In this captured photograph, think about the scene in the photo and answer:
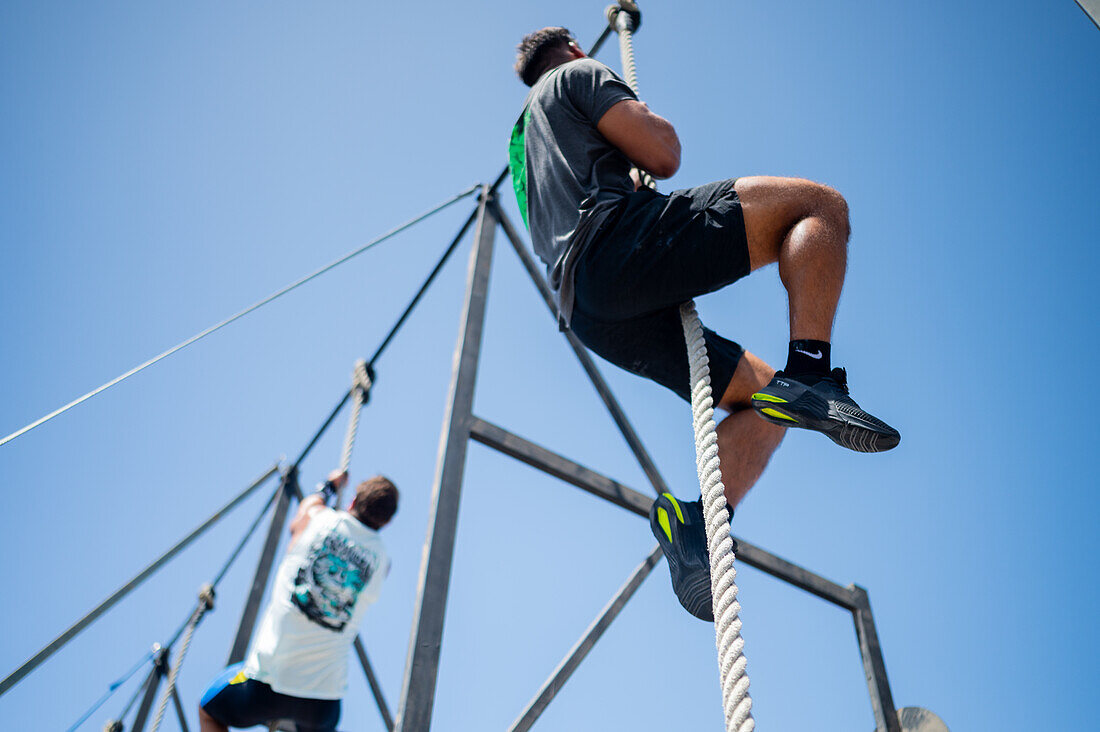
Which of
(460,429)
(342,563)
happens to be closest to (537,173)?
(460,429)

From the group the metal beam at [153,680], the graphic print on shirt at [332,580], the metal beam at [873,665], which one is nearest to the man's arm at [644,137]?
the graphic print on shirt at [332,580]

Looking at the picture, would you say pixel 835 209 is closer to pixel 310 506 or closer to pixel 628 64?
pixel 628 64

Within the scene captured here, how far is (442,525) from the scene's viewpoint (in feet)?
9.83

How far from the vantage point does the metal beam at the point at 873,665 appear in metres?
4.36

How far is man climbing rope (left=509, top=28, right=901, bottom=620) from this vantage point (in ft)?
5.92

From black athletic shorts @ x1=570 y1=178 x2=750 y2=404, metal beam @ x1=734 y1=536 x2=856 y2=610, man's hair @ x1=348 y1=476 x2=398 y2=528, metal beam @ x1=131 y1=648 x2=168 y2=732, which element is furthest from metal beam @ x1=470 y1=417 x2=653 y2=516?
metal beam @ x1=131 y1=648 x2=168 y2=732

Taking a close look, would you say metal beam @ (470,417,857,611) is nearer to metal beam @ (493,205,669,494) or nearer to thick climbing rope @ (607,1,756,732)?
metal beam @ (493,205,669,494)

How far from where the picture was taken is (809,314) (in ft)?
5.99

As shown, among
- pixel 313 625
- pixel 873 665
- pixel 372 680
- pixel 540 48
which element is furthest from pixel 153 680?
pixel 540 48

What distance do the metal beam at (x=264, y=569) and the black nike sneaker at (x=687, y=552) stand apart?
362 centimetres

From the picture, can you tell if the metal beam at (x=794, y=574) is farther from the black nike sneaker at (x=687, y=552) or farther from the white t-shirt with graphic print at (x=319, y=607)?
the black nike sneaker at (x=687, y=552)

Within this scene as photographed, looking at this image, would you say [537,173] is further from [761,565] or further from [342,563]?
[761,565]

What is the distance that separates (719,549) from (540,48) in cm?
176

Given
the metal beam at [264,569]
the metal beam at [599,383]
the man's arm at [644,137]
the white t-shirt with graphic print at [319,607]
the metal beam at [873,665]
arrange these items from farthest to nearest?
the metal beam at [264,569]
the metal beam at [873,665]
the metal beam at [599,383]
the white t-shirt with graphic print at [319,607]
the man's arm at [644,137]
